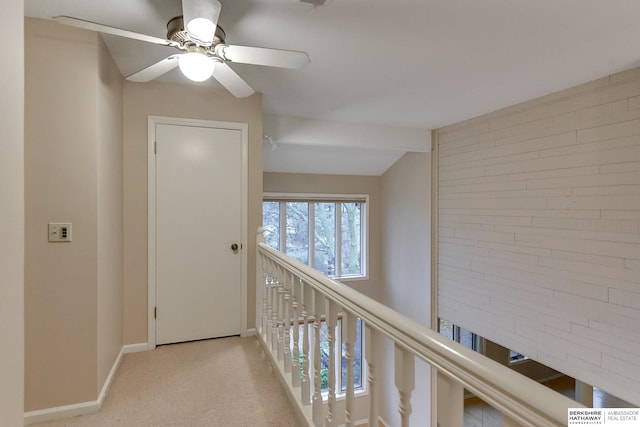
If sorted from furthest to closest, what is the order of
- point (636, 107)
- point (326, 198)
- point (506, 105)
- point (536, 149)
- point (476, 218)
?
point (326, 198) → point (476, 218) → point (506, 105) → point (536, 149) → point (636, 107)

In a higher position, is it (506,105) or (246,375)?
(506,105)

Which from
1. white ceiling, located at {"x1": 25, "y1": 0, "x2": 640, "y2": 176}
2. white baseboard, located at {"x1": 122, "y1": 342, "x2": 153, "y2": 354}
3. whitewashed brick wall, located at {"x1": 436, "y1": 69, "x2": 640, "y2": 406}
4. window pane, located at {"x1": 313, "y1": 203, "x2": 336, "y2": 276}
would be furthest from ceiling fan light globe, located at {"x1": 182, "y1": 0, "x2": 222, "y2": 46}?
window pane, located at {"x1": 313, "y1": 203, "x2": 336, "y2": 276}

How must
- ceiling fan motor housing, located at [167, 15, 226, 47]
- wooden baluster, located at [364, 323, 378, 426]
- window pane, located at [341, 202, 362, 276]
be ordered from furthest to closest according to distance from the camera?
window pane, located at [341, 202, 362, 276] < ceiling fan motor housing, located at [167, 15, 226, 47] < wooden baluster, located at [364, 323, 378, 426]

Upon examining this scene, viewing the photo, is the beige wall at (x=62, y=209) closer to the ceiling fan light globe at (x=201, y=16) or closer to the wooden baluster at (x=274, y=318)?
the ceiling fan light globe at (x=201, y=16)

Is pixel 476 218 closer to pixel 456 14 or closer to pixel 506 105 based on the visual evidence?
pixel 506 105

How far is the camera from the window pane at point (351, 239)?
4.98 metres

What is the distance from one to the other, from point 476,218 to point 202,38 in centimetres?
304

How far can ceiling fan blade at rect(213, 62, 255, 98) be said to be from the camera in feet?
5.90

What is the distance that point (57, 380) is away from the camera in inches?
69.5

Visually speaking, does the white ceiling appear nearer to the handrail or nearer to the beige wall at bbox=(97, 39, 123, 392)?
the beige wall at bbox=(97, 39, 123, 392)

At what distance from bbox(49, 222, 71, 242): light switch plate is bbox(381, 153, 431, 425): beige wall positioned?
352 centimetres

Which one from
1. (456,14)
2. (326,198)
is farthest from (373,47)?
(326,198)

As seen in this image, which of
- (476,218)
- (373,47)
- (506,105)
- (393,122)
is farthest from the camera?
(393,122)

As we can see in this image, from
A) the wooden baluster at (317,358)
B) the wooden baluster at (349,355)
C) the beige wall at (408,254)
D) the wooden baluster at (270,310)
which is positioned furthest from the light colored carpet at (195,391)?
the beige wall at (408,254)
